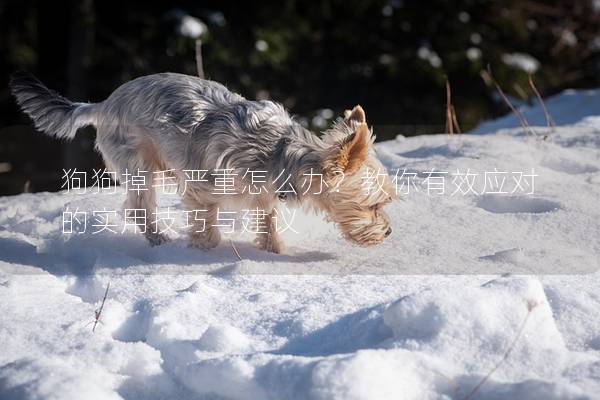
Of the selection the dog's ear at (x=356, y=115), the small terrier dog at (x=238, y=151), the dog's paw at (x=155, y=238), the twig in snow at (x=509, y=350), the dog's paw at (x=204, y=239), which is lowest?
the dog's paw at (x=155, y=238)

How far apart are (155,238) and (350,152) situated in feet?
4.68

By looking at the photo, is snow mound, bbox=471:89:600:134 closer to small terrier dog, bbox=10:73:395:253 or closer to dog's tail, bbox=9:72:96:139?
small terrier dog, bbox=10:73:395:253

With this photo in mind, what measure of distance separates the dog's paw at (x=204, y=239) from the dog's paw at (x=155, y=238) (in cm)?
25

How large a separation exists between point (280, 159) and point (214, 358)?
1.77m

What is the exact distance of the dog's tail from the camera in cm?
523

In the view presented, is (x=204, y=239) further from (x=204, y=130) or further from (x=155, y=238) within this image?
(x=204, y=130)

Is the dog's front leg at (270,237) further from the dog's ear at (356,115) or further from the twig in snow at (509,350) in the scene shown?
the twig in snow at (509,350)

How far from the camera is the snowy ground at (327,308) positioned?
2.91m

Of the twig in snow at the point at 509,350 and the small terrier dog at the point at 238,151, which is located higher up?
the small terrier dog at the point at 238,151

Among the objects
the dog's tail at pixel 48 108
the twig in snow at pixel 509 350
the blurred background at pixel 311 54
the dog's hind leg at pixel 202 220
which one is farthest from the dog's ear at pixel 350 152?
the blurred background at pixel 311 54

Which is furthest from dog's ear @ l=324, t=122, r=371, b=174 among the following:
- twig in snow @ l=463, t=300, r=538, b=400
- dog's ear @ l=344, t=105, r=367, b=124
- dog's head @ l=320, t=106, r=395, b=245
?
twig in snow @ l=463, t=300, r=538, b=400

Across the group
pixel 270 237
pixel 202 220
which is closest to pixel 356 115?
pixel 270 237

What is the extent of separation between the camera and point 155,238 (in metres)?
4.93

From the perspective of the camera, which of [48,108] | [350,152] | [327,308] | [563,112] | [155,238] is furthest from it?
[563,112]
